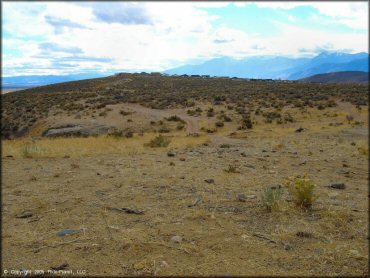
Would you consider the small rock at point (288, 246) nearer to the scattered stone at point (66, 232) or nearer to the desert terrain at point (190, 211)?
the desert terrain at point (190, 211)

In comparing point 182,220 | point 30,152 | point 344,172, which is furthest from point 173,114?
point 182,220

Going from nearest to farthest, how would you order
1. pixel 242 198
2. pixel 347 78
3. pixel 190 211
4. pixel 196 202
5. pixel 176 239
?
pixel 176 239 → pixel 190 211 → pixel 196 202 → pixel 242 198 → pixel 347 78

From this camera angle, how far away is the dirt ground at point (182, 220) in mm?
4945

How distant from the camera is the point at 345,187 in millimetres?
8836

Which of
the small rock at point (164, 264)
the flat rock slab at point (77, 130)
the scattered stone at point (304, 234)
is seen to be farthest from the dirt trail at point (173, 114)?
the small rock at point (164, 264)

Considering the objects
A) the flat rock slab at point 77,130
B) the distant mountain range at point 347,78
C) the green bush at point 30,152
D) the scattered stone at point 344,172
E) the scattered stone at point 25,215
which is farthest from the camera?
the distant mountain range at point 347,78

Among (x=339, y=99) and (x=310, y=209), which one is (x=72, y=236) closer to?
(x=310, y=209)

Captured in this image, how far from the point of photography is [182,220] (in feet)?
21.6

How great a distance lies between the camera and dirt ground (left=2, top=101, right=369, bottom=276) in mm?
4945

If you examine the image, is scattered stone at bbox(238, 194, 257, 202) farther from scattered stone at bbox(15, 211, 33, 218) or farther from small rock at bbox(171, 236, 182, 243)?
scattered stone at bbox(15, 211, 33, 218)

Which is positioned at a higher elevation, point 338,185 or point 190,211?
point 190,211

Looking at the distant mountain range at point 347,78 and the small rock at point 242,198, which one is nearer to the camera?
the small rock at point 242,198

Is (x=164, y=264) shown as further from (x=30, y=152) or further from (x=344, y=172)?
(x=30, y=152)

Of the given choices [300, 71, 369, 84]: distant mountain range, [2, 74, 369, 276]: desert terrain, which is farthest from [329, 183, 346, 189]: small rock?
[300, 71, 369, 84]: distant mountain range
